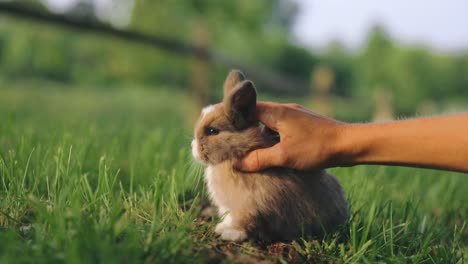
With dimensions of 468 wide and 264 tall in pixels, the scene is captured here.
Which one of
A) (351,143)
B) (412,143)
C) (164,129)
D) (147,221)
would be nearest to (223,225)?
(147,221)

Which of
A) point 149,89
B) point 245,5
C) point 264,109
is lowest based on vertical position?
point 149,89

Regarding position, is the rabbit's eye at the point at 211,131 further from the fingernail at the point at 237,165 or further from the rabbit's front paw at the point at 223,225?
the rabbit's front paw at the point at 223,225

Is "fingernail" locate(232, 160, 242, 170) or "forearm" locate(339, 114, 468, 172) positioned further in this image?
"fingernail" locate(232, 160, 242, 170)

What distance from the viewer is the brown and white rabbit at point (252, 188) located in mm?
2393

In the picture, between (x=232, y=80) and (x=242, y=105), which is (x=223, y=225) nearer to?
(x=242, y=105)

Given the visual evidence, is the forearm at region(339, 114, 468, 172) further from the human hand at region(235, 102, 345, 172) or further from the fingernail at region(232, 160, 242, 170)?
the fingernail at region(232, 160, 242, 170)

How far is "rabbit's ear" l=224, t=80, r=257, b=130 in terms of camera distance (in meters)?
2.35

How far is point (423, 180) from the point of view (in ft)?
15.1

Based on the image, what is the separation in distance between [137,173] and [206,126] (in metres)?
0.86

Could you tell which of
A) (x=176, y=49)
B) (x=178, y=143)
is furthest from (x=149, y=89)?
(x=178, y=143)

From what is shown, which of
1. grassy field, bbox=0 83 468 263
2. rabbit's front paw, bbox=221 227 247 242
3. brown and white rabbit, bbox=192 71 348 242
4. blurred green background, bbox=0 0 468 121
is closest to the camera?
grassy field, bbox=0 83 468 263

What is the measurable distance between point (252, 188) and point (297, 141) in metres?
0.35

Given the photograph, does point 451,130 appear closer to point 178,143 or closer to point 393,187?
point 393,187

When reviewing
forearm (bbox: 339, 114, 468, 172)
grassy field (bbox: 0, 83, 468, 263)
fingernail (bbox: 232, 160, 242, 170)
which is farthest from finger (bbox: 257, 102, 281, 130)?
grassy field (bbox: 0, 83, 468, 263)
